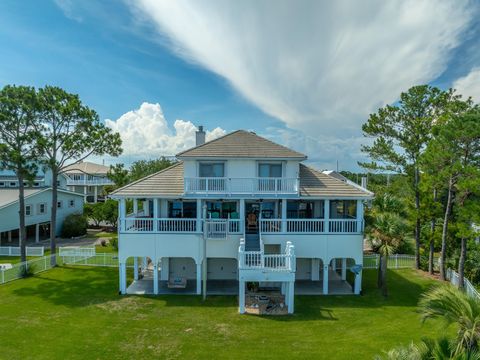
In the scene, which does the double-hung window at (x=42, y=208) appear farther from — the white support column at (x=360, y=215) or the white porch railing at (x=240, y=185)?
the white support column at (x=360, y=215)

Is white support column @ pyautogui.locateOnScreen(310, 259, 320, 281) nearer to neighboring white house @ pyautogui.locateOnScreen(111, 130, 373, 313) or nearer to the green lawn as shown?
neighboring white house @ pyautogui.locateOnScreen(111, 130, 373, 313)

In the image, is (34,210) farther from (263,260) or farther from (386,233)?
(386,233)

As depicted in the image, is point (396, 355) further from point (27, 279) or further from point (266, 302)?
point (27, 279)

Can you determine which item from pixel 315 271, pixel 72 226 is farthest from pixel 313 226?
pixel 72 226

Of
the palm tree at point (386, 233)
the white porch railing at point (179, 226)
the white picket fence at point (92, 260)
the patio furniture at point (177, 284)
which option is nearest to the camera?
the palm tree at point (386, 233)

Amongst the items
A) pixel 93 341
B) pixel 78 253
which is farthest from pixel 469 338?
pixel 78 253

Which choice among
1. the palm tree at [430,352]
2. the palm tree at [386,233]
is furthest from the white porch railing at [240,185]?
the palm tree at [430,352]
